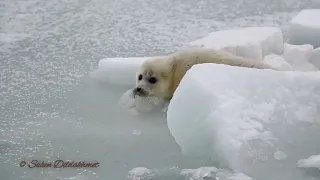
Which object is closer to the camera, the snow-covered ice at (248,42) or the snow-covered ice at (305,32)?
the snow-covered ice at (248,42)

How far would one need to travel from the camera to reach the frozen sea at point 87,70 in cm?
254

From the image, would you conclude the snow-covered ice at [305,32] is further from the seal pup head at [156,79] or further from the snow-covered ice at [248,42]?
the seal pup head at [156,79]

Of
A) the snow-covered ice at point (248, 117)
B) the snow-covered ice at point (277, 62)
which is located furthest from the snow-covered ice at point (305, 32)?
the snow-covered ice at point (248, 117)

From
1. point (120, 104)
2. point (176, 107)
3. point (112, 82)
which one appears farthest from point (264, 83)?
point (112, 82)

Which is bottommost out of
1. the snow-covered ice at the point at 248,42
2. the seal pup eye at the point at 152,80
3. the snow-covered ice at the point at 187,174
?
the snow-covered ice at the point at 187,174

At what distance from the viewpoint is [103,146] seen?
263 centimetres

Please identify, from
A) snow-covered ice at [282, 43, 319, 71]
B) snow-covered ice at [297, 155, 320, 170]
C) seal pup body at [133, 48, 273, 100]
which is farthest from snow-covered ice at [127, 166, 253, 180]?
snow-covered ice at [282, 43, 319, 71]

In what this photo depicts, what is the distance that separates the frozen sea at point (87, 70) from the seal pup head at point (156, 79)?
0.21 m

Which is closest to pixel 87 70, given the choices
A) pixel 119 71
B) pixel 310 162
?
pixel 119 71

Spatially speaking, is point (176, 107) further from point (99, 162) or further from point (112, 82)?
point (112, 82)

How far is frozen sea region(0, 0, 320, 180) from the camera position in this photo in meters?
2.54

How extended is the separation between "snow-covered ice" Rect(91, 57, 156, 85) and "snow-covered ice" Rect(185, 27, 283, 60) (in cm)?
43

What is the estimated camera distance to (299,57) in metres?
3.70

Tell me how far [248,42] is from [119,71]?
0.90m
